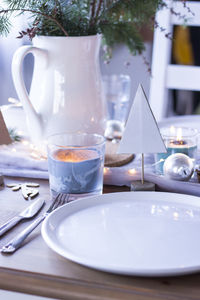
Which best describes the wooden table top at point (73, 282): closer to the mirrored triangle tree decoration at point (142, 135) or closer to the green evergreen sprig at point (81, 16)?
the mirrored triangle tree decoration at point (142, 135)

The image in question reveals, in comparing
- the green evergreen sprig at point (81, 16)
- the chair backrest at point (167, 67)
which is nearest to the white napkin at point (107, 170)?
the green evergreen sprig at point (81, 16)

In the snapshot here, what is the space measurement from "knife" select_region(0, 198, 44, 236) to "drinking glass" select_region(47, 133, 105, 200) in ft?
0.17

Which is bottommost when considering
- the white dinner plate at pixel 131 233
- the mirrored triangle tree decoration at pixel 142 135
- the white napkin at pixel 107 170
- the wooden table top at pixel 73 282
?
the wooden table top at pixel 73 282

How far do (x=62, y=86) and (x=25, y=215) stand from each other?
14.2 inches

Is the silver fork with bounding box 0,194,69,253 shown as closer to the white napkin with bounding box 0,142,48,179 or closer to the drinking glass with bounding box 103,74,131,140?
the white napkin with bounding box 0,142,48,179

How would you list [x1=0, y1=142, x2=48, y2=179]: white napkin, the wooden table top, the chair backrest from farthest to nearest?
1. the chair backrest
2. [x1=0, y1=142, x2=48, y2=179]: white napkin
3. the wooden table top

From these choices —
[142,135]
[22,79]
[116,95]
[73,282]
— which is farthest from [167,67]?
[73,282]

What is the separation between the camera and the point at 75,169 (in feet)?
2.53

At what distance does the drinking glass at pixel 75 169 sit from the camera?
0.77m

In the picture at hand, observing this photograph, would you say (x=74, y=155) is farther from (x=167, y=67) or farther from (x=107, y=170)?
(x=167, y=67)

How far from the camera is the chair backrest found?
1.66 m

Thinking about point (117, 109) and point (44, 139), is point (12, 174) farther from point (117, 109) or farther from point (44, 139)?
point (117, 109)

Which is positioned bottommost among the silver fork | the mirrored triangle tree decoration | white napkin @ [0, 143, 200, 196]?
the silver fork

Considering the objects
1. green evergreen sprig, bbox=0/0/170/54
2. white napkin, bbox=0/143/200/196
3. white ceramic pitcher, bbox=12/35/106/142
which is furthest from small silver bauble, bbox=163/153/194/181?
green evergreen sprig, bbox=0/0/170/54
